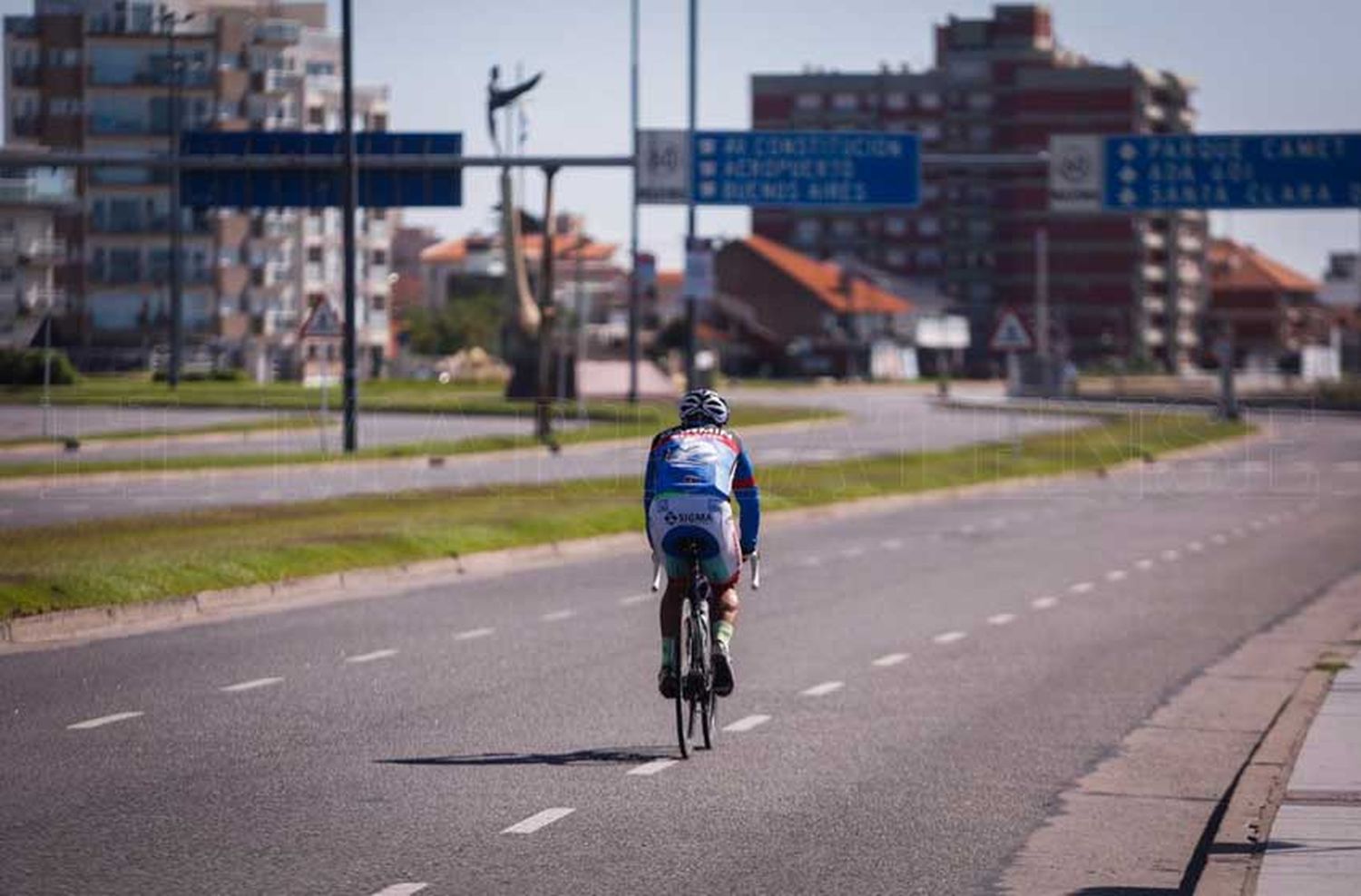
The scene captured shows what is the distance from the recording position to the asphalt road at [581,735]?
33.6ft

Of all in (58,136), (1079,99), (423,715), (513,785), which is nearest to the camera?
(513,785)

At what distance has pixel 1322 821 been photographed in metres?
11.0

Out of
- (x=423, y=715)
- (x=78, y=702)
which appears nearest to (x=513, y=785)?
(x=423, y=715)

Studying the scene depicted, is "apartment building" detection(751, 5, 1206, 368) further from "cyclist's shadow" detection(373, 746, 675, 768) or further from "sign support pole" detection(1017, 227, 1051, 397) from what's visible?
"cyclist's shadow" detection(373, 746, 675, 768)

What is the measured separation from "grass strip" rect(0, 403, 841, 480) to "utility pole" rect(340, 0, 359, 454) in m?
0.84

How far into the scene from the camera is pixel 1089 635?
21500 mm

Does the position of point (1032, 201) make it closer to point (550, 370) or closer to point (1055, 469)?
point (550, 370)

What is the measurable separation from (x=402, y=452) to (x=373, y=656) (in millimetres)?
30999

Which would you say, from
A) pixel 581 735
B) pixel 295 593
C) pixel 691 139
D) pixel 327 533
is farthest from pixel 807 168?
pixel 581 735

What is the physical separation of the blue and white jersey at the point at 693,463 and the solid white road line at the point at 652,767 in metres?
1.29

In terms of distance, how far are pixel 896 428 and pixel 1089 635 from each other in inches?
2182

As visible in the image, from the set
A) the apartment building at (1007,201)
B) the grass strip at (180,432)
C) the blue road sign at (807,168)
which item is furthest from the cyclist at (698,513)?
the apartment building at (1007,201)

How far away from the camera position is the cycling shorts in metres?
13.2

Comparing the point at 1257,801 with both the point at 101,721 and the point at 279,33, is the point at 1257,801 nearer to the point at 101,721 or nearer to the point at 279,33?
the point at 101,721
